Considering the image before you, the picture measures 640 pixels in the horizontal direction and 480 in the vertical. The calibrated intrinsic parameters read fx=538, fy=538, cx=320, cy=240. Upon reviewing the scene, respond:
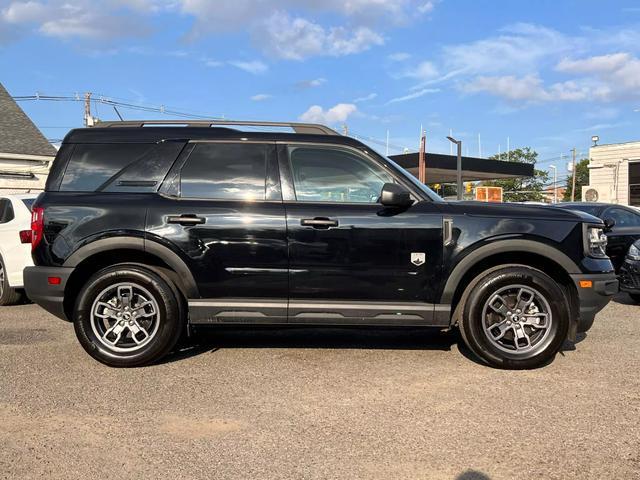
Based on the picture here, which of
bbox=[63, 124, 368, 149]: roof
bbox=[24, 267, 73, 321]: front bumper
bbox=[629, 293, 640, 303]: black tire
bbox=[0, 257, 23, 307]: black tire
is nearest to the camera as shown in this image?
bbox=[24, 267, 73, 321]: front bumper

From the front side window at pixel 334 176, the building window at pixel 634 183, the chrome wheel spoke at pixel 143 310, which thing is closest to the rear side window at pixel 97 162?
the chrome wheel spoke at pixel 143 310

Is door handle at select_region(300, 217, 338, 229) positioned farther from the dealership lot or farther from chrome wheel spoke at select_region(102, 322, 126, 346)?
chrome wheel spoke at select_region(102, 322, 126, 346)

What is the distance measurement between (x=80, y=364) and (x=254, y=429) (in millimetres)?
2149

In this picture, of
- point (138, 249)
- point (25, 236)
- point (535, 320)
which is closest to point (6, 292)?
point (25, 236)

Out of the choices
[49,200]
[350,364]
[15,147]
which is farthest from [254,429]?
[15,147]

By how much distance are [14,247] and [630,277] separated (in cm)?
831

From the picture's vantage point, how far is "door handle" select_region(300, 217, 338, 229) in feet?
14.6

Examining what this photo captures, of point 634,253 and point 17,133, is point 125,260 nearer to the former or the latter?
point 634,253

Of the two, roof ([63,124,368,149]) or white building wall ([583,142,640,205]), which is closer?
roof ([63,124,368,149])

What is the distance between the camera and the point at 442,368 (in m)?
4.57

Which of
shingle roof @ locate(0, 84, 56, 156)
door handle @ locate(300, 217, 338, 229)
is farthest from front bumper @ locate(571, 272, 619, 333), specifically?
shingle roof @ locate(0, 84, 56, 156)

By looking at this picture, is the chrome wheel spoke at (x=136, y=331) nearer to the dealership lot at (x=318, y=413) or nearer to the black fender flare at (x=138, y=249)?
the dealership lot at (x=318, y=413)

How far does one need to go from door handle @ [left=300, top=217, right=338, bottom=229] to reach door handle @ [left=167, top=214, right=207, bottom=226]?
0.83 meters

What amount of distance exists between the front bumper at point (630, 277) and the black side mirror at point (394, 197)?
4509 mm
